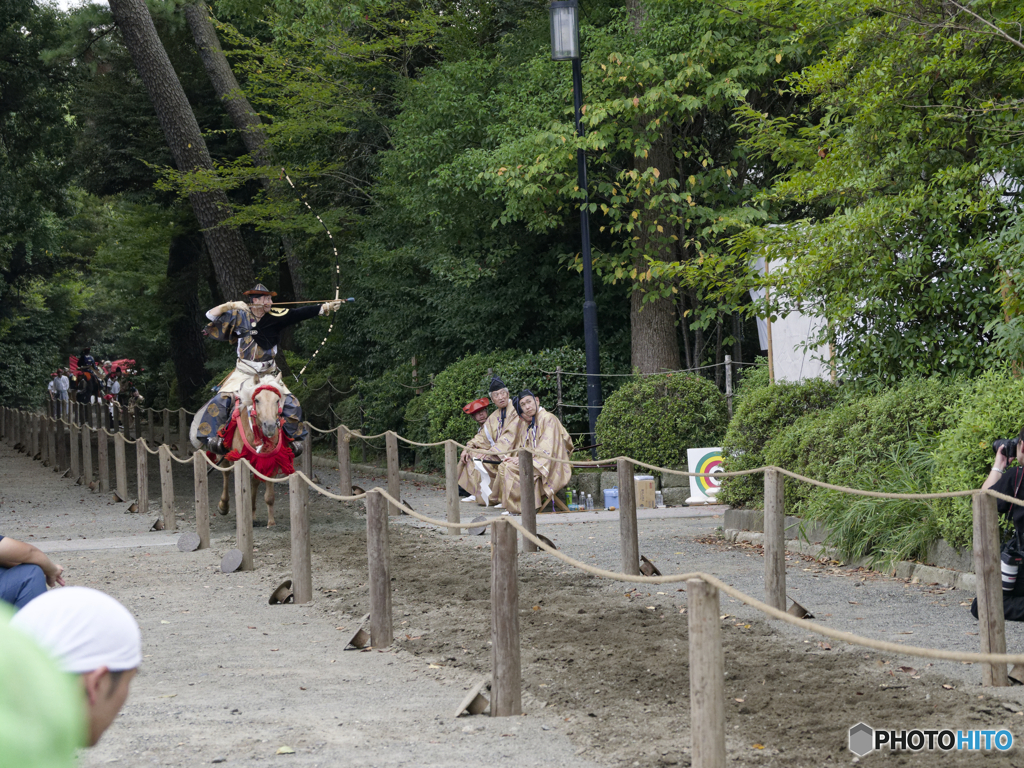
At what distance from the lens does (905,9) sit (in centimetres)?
995

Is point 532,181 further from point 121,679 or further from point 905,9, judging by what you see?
point 121,679

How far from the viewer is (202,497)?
12484mm

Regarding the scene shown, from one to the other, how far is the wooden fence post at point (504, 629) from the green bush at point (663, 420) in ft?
30.3

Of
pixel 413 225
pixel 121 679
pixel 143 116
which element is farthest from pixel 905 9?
pixel 143 116

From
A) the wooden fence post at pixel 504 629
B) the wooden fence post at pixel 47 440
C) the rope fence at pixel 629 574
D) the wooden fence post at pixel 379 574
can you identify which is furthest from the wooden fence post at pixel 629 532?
the wooden fence post at pixel 47 440

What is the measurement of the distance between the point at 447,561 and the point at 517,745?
569 centimetres

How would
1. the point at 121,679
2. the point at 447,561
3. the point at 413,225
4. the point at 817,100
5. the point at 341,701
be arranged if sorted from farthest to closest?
the point at 413,225 < the point at 817,100 < the point at 447,561 < the point at 341,701 < the point at 121,679

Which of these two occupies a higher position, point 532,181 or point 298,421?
point 532,181

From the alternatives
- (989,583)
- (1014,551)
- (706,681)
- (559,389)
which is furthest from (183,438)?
(706,681)

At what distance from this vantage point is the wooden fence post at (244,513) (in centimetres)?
1092

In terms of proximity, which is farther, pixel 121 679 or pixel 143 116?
pixel 143 116

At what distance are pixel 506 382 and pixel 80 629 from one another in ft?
50.6

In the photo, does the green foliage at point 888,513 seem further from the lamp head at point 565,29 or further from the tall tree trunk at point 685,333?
the tall tree trunk at point 685,333

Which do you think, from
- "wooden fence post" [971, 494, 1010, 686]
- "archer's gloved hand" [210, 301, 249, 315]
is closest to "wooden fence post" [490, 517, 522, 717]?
"wooden fence post" [971, 494, 1010, 686]
